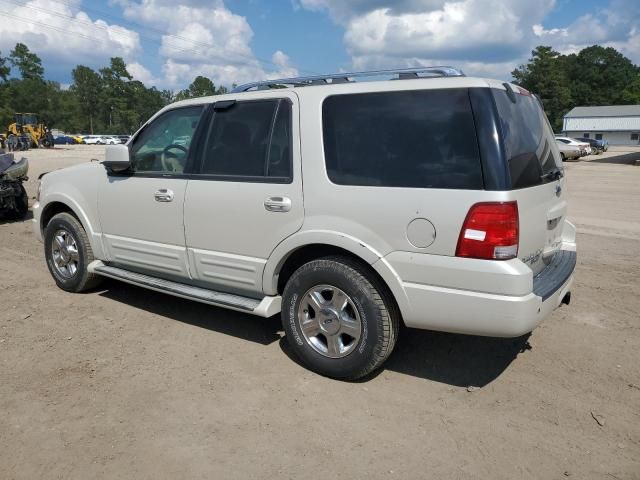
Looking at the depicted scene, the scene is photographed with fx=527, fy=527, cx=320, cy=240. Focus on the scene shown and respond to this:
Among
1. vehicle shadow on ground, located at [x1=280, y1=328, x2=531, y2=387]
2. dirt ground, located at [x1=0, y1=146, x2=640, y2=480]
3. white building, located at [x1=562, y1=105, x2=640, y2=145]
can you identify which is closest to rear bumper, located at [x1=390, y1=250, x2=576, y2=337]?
dirt ground, located at [x1=0, y1=146, x2=640, y2=480]

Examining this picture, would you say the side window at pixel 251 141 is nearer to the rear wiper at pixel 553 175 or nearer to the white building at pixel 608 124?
the rear wiper at pixel 553 175

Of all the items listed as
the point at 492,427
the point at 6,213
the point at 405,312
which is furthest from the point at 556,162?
the point at 6,213

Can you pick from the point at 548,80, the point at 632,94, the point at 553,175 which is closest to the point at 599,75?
the point at 632,94

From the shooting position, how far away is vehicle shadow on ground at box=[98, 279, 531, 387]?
3881 mm

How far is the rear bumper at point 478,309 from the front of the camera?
121 inches

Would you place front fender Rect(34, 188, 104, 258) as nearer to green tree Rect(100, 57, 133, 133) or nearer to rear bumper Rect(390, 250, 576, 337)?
rear bumper Rect(390, 250, 576, 337)

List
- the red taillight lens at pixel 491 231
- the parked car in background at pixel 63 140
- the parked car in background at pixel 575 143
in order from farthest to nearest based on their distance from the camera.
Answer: the parked car in background at pixel 63 140 → the parked car in background at pixel 575 143 → the red taillight lens at pixel 491 231

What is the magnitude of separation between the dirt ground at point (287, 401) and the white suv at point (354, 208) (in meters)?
0.42

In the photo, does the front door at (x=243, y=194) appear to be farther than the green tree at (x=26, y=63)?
No

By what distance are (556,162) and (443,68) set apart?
1.21 m

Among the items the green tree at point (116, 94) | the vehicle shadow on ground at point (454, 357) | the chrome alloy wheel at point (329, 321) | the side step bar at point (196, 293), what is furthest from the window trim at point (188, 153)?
the green tree at point (116, 94)

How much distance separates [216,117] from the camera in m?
4.30

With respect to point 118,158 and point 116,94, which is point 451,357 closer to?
point 118,158

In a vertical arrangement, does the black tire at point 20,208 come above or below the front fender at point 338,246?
below
